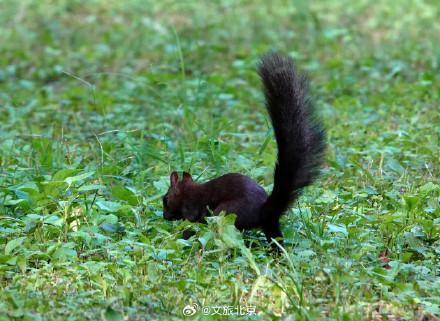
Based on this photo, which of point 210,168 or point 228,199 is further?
point 210,168

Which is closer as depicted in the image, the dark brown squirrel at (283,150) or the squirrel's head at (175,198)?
the dark brown squirrel at (283,150)

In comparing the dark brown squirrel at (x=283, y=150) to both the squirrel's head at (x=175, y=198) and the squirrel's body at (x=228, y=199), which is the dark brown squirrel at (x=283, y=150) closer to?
the squirrel's body at (x=228, y=199)

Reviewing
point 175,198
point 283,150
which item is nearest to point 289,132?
point 283,150

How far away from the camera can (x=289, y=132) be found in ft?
14.6

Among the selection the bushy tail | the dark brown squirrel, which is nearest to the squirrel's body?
the dark brown squirrel

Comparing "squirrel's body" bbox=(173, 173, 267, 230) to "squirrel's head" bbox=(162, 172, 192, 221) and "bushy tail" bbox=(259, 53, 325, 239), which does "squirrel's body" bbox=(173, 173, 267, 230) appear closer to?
"squirrel's head" bbox=(162, 172, 192, 221)

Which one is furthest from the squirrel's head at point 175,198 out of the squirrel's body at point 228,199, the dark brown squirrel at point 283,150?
the dark brown squirrel at point 283,150

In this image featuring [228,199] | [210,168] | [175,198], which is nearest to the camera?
[228,199]

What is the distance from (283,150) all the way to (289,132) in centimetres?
9

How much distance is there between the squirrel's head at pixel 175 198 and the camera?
4.97 meters

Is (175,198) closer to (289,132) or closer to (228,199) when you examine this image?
(228,199)

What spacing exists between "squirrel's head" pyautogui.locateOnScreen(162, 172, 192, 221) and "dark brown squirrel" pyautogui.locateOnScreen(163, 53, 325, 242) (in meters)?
0.38

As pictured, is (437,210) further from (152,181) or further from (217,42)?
(217,42)

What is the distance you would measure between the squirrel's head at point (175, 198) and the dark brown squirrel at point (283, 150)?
0.38 m
